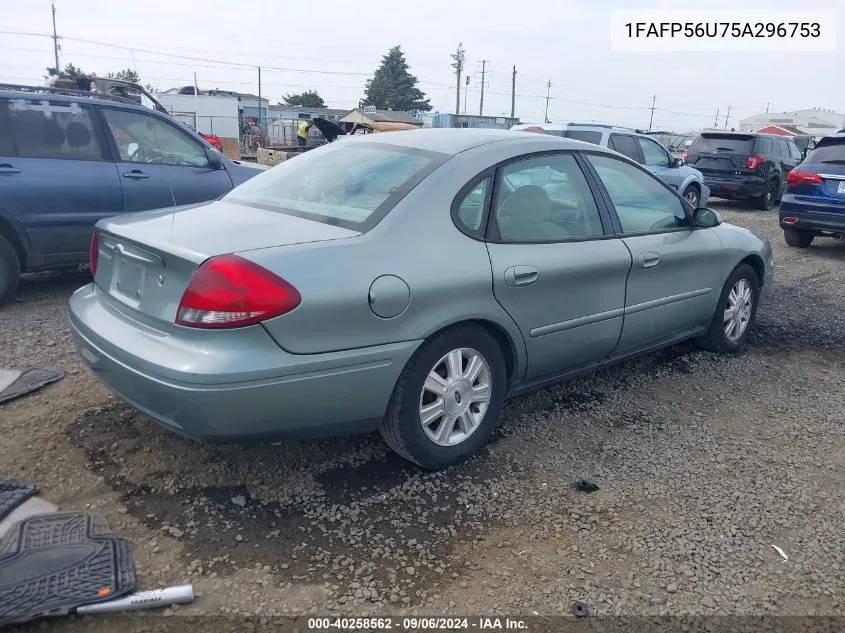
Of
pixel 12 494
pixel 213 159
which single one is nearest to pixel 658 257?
pixel 12 494

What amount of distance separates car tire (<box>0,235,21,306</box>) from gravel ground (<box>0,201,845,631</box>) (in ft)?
4.51

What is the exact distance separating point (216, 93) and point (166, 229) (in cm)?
4130

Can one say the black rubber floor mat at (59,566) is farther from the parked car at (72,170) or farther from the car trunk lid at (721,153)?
the car trunk lid at (721,153)

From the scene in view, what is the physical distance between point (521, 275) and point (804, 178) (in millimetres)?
7520

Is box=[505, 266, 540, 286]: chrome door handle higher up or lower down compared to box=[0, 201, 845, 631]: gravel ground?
higher up

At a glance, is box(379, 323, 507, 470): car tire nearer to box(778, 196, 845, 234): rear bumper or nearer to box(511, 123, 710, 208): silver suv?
box(778, 196, 845, 234): rear bumper

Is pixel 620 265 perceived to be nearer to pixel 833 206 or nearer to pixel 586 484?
pixel 586 484

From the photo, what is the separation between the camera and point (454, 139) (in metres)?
3.59

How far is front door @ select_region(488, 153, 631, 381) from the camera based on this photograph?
11.0 ft

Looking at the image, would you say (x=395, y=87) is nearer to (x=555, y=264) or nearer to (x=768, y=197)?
(x=768, y=197)

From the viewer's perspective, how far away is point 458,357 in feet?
10.4

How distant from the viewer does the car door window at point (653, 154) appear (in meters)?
12.2

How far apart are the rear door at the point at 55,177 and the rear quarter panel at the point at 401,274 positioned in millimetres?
3785

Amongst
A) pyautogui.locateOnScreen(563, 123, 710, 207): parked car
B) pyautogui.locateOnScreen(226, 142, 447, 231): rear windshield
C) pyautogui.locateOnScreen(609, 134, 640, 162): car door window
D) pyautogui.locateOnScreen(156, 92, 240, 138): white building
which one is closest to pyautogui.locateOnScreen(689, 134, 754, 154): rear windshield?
pyautogui.locateOnScreen(563, 123, 710, 207): parked car
